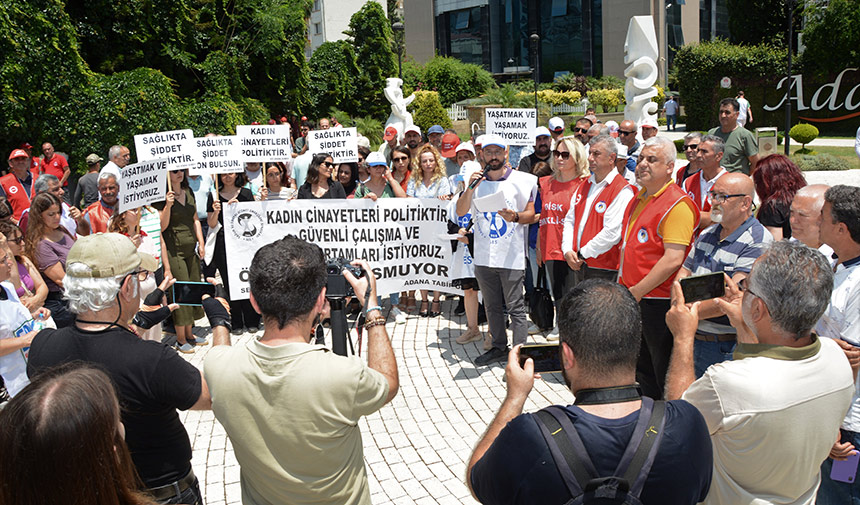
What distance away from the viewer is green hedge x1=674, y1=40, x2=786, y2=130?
2762 centimetres

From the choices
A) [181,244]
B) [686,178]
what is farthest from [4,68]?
[686,178]

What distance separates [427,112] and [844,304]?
2787 centimetres

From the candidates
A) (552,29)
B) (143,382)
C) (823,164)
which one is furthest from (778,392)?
(552,29)

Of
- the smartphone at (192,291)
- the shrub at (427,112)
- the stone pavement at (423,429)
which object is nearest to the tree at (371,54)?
the shrub at (427,112)

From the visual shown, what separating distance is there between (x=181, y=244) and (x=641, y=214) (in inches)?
206

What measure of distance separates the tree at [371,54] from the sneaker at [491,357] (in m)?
28.0

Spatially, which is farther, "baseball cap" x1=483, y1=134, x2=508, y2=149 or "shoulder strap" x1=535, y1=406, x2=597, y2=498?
"baseball cap" x1=483, y1=134, x2=508, y2=149

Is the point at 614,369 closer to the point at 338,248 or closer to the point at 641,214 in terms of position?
the point at 641,214

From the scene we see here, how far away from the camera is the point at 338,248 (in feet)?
26.0

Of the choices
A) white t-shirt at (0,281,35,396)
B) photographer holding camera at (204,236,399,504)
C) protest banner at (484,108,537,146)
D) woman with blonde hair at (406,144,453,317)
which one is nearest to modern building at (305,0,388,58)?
protest banner at (484,108,537,146)

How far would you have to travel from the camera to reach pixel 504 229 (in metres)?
6.58

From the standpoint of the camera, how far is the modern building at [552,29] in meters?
57.2

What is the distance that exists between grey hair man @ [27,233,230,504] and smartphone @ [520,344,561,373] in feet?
4.31

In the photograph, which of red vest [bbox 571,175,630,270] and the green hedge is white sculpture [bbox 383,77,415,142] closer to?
red vest [bbox 571,175,630,270]
